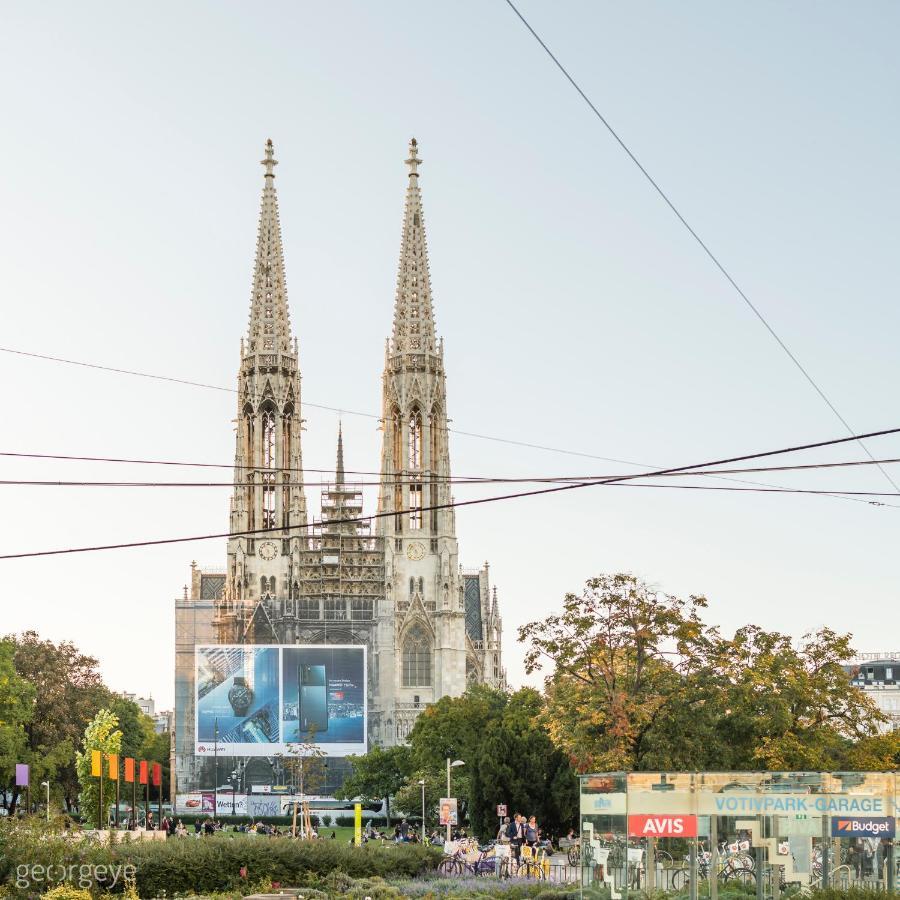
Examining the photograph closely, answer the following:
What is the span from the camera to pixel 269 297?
130m

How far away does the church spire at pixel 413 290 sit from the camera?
13025cm

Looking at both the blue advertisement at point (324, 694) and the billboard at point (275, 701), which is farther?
the blue advertisement at point (324, 694)

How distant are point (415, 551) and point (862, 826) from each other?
4201 inches

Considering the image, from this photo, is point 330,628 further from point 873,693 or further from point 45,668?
point 873,693

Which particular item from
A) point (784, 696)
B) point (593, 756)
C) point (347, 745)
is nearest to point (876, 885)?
point (593, 756)

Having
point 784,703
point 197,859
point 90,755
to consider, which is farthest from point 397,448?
point 197,859

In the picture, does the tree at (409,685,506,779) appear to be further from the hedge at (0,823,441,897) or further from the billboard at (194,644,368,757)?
the hedge at (0,823,441,897)

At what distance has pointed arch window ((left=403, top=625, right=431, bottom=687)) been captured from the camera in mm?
126562

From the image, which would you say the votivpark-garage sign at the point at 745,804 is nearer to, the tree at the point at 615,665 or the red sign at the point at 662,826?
the red sign at the point at 662,826

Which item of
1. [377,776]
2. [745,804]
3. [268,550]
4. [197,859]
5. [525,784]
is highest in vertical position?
[268,550]

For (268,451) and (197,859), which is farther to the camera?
(268,451)

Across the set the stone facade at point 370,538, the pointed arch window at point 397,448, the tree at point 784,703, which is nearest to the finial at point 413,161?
the stone facade at point 370,538

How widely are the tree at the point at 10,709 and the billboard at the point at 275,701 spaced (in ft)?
82.7

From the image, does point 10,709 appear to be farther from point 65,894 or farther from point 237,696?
point 65,894
